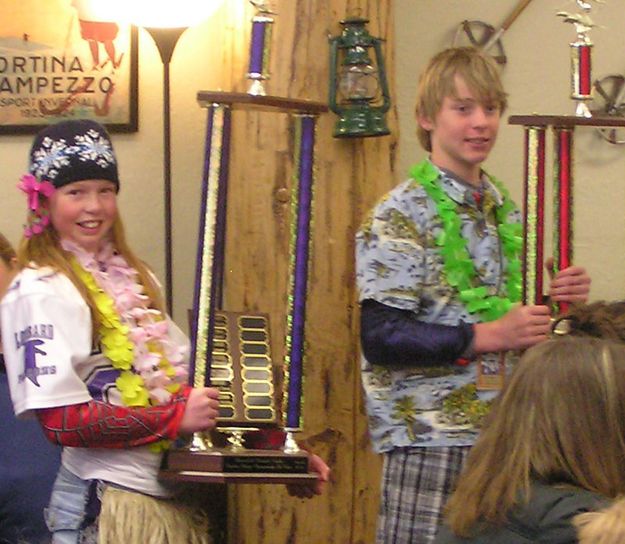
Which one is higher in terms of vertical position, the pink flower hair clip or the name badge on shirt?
the pink flower hair clip

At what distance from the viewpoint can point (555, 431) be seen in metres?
2.02

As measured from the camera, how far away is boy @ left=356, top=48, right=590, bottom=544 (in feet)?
9.34

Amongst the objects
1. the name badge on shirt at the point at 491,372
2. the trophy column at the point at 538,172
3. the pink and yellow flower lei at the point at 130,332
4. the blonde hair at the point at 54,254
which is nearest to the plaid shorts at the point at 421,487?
the name badge on shirt at the point at 491,372

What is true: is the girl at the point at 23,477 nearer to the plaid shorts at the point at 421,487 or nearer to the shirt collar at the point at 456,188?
the plaid shorts at the point at 421,487

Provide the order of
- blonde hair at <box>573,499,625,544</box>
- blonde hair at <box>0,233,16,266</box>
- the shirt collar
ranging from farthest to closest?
blonde hair at <box>0,233,16,266</box> < the shirt collar < blonde hair at <box>573,499,625,544</box>

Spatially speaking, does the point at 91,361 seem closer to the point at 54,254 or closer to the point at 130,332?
the point at 130,332

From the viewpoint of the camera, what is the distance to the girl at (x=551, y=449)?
6.58 feet

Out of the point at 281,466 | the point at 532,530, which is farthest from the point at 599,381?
the point at 281,466

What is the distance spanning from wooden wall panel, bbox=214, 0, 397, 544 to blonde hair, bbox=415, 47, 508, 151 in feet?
2.67

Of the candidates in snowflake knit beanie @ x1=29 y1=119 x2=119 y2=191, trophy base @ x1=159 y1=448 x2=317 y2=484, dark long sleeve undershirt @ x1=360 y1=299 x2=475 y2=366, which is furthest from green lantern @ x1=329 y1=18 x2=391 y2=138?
trophy base @ x1=159 y1=448 x2=317 y2=484

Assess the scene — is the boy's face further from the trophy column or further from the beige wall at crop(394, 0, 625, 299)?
the beige wall at crop(394, 0, 625, 299)

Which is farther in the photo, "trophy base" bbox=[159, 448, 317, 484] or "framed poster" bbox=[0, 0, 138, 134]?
"framed poster" bbox=[0, 0, 138, 134]

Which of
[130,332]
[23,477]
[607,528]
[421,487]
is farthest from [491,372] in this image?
[607,528]

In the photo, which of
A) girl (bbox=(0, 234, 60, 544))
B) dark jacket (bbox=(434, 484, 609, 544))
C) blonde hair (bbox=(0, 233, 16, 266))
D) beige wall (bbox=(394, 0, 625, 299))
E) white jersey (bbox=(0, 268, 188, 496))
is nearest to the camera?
dark jacket (bbox=(434, 484, 609, 544))
